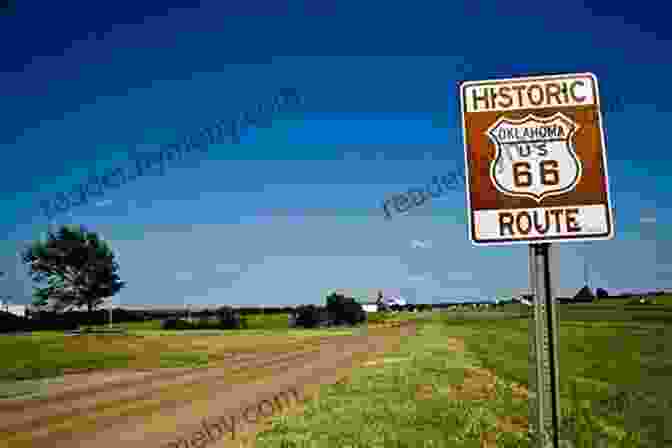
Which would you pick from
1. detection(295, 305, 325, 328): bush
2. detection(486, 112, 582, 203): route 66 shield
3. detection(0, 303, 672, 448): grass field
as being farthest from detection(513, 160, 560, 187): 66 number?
detection(295, 305, 325, 328): bush

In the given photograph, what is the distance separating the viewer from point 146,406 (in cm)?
1439

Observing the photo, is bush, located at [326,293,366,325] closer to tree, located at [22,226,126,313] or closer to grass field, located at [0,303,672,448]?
tree, located at [22,226,126,313]

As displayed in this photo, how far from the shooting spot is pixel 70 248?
77.0m

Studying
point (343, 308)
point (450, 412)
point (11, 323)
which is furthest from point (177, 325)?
point (450, 412)

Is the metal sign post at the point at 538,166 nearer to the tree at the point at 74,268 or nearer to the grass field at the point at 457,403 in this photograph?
the grass field at the point at 457,403

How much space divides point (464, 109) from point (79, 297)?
3196 inches

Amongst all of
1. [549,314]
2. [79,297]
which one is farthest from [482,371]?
[79,297]

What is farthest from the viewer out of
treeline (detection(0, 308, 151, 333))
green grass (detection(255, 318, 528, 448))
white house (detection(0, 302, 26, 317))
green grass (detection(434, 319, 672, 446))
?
white house (detection(0, 302, 26, 317))

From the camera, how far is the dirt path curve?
10625 millimetres

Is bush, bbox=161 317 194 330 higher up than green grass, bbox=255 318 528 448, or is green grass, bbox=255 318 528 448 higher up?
green grass, bbox=255 318 528 448

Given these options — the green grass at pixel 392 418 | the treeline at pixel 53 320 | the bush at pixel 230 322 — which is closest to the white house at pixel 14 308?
the treeline at pixel 53 320

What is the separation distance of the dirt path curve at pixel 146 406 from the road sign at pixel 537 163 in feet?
23.9

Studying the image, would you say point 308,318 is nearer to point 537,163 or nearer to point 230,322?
point 230,322

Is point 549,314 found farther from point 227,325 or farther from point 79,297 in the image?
point 227,325
